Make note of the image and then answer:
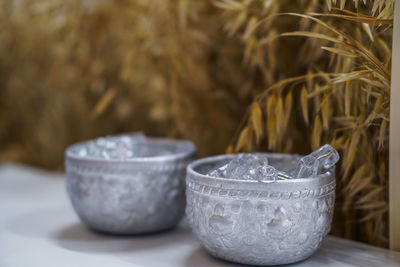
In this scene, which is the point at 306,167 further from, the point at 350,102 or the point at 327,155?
the point at 350,102

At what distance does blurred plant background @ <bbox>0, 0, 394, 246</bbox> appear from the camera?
761 millimetres

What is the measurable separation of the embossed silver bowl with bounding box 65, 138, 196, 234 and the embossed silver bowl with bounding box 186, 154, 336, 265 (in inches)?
5.8

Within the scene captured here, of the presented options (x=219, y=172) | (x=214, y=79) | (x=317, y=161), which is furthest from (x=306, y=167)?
(x=214, y=79)

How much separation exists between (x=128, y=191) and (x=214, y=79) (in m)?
0.42

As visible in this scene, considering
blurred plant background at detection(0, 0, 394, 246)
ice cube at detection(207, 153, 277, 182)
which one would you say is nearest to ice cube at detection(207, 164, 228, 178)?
ice cube at detection(207, 153, 277, 182)

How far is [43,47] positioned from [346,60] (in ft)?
3.51

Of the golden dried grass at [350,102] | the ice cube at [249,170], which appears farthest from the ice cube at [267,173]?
the golden dried grass at [350,102]

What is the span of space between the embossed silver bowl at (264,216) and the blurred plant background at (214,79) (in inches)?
4.8

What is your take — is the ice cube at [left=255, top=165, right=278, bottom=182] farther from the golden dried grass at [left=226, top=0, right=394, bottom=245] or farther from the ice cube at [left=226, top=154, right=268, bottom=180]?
the golden dried grass at [left=226, top=0, right=394, bottom=245]

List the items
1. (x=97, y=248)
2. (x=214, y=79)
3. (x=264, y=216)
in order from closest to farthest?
(x=264, y=216), (x=97, y=248), (x=214, y=79)

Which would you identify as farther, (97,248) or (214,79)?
(214,79)

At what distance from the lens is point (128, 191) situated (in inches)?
33.0

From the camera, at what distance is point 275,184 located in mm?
665

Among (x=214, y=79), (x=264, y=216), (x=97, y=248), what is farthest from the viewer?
(x=214, y=79)
